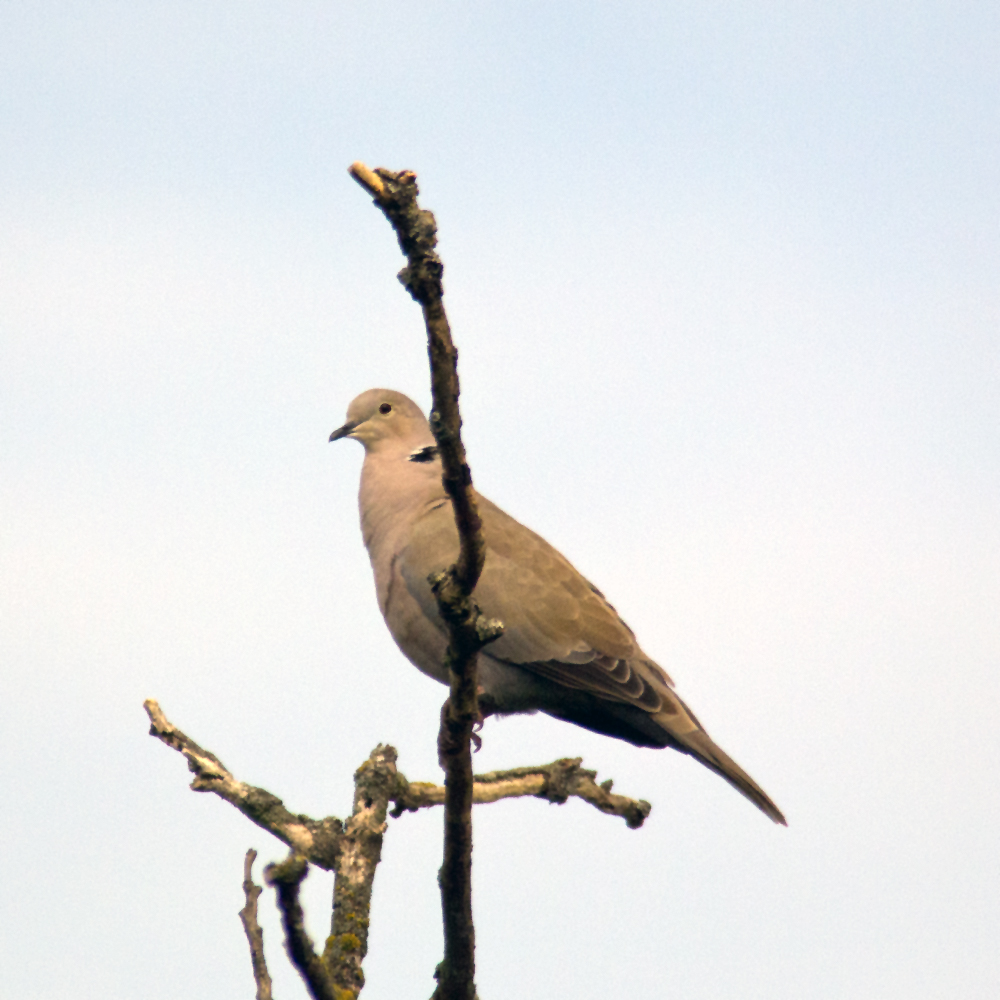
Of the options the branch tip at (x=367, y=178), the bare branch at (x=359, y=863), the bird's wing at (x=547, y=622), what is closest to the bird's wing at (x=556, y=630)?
the bird's wing at (x=547, y=622)

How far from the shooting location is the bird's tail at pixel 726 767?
4.96m

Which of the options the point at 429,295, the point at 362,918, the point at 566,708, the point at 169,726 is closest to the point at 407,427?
the point at 566,708

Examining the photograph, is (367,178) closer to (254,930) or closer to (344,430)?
(254,930)

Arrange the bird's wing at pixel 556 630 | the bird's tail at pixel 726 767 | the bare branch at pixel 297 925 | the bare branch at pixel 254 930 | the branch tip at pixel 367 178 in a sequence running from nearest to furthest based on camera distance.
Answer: the bare branch at pixel 297 925 → the branch tip at pixel 367 178 → the bare branch at pixel 254 930 → the bird's tail at pixel 726 767 → the bird's wing at pixel 556 630

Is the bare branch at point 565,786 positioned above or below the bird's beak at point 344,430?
below

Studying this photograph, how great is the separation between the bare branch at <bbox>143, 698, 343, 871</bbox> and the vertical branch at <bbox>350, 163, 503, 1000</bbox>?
62 centimetres

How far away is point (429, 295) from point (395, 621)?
2.80 meters

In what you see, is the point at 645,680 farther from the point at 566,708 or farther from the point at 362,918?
the point at 362,918

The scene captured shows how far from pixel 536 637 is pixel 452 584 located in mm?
2177

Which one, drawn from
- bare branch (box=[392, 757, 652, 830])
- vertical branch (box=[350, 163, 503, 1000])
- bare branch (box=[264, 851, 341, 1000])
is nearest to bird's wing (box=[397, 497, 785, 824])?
bare branch (box=[392, 757, 652, 830])

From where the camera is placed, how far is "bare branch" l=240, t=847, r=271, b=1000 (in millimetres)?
3207

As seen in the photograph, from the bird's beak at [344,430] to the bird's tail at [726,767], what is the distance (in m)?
2.34

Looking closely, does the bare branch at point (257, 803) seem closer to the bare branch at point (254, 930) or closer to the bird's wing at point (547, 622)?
the bare branch at point (254, 930)

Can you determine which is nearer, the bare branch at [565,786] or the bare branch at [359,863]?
the bare branch at [359,863]
